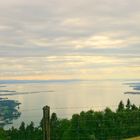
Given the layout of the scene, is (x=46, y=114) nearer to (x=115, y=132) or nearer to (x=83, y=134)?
(x=83, y=134)

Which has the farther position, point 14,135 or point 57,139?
point 14,135

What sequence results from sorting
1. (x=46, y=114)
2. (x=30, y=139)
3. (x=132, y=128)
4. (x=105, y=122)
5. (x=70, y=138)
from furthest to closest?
(x=30, y=139), (x=105, y=122), (x=132, y=128), (x=70, y=138), (x=46, y=114)

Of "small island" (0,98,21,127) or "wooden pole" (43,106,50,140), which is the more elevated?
"small island" (0,98,21,127)

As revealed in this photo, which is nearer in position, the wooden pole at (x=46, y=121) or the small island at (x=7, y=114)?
the wooden pole at (x=46, y=121)

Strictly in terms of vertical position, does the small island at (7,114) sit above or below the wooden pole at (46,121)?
above

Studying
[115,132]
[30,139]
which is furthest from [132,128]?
[30,139]

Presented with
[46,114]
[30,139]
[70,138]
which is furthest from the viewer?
[30,139]

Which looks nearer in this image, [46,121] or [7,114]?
[46,121]

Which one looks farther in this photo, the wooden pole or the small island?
the small island

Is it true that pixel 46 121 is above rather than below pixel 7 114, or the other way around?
below

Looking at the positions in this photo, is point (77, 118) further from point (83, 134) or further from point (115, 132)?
point (115, 132)
